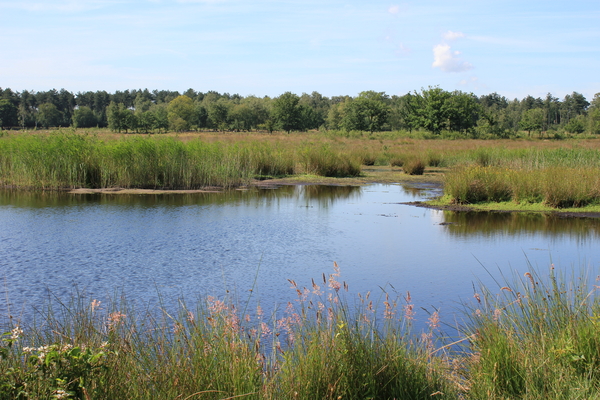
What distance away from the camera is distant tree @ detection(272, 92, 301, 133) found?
75688 mm

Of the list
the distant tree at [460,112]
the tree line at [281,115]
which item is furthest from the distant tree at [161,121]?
the distant tree at [460,112]

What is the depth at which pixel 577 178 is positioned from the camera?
1722 cm

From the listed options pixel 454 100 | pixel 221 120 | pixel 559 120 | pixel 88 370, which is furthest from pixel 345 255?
pixel 559 120

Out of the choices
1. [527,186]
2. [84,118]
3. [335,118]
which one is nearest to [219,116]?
[84,118]

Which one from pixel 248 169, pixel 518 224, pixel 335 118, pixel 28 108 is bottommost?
pixel 518 224

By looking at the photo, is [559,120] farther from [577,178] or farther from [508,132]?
[577,178]

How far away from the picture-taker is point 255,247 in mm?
11523

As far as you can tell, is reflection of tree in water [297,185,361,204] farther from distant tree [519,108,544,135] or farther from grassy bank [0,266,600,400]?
distant tree [519,108,544,135]

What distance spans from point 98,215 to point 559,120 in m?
135

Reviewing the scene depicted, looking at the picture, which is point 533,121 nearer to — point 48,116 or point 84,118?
point 84,118

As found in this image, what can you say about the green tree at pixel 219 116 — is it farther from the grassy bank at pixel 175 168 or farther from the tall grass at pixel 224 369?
the tall grass at pixel 224 369

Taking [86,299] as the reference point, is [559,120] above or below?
above

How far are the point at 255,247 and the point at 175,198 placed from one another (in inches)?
342

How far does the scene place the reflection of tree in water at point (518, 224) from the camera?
13.7m
